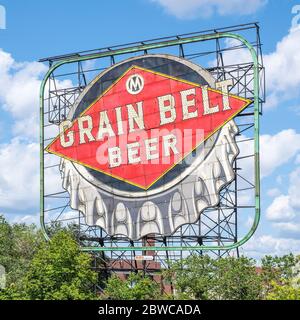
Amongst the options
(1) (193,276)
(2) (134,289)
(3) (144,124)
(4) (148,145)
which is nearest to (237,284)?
(1) (193,276)

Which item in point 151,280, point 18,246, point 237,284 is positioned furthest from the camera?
point 18,246

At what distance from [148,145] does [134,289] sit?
8986 mm

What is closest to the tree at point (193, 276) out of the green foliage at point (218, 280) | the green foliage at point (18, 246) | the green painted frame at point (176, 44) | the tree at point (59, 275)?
the green foliage at point (218, 280)

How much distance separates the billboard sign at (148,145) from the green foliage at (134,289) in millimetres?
2951

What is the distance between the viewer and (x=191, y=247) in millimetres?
42531

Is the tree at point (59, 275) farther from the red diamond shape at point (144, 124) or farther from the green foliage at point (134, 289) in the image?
the red diamond shape at point (144, 124)

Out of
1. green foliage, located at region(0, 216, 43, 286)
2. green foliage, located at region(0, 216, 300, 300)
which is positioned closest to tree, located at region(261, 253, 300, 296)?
green foliage, located at region(0, 216, 300, 300)

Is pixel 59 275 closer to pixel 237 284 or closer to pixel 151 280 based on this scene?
pixel 151 280

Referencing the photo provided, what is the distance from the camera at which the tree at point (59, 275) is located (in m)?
43.2

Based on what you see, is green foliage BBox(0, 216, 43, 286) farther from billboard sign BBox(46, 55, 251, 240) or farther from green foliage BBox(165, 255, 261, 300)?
green foliage BBox(165, 255, 261, 300)

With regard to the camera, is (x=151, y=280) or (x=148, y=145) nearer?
(x=151, y=280)

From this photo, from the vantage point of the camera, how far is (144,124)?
45312mm
